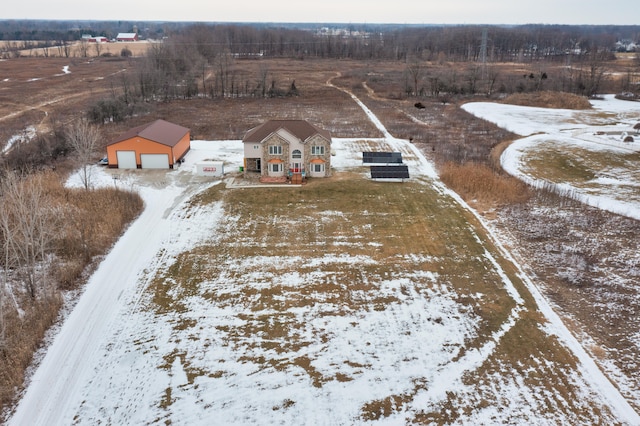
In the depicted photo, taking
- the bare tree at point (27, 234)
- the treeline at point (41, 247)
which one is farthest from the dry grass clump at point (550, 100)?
the bare tree at point (27, 234)

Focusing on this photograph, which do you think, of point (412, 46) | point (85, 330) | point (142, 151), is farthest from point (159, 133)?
point (412, 46)

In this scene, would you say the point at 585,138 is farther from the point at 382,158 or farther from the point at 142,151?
the point at 142,151

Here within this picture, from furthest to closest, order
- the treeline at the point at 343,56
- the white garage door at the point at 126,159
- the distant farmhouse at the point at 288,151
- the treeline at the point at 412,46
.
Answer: the treeline at the point at 412,46 < the treeline at the point at 343,56 < the white garage door at the point at 126,159 < the distant farmhouse at the point at 288,151

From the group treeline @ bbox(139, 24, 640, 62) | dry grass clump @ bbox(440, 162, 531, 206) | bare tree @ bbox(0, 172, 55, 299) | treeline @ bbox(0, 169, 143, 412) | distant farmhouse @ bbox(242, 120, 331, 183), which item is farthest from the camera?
treeline @ bbox(139, 24, 640, 62)

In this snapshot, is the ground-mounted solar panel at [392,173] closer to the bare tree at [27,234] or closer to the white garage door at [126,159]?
the white garage door at [126,159]

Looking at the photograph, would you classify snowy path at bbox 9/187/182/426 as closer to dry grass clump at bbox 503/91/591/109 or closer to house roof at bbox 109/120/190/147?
house roof at bbox 109/120/190/147

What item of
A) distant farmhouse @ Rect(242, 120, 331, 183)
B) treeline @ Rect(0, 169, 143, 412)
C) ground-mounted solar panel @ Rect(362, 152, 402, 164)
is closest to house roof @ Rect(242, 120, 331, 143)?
distant farmhouse @ Rect(242, 120, 331, 183)
